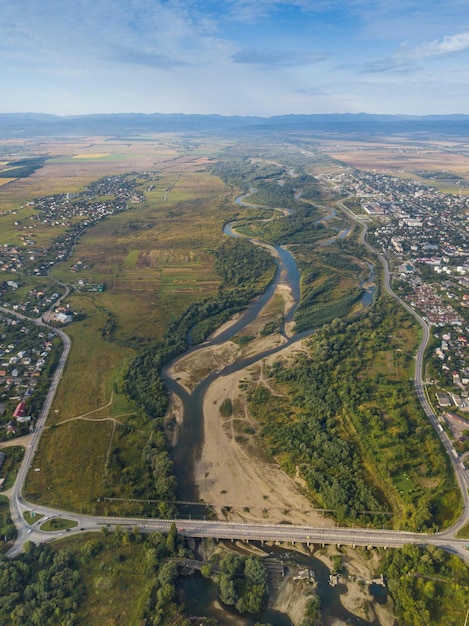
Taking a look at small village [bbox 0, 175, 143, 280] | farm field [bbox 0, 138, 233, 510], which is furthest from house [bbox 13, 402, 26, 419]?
small village [bbox 0, 175, 143, 280]

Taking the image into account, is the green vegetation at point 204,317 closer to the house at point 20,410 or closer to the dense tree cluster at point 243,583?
the house at point 20,410

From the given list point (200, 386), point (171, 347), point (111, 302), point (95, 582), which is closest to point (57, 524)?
point (95, 582)

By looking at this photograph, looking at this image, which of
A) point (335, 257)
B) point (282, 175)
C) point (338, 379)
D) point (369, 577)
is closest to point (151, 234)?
point (335, 257)

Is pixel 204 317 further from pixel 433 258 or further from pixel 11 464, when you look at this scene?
pixel 433 258

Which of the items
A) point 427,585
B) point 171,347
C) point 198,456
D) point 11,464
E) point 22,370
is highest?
point 171,347

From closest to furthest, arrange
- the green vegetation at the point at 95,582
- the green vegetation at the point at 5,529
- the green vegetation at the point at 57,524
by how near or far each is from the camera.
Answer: the green vegetation at the point at 95,582 → the green vegetation at the point at 5,529 → the green vegetation at the point at 57,524

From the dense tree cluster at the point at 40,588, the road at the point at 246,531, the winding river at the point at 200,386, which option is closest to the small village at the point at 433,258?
the winding river at the point at 200,386

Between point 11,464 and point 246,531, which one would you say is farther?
point 11,464

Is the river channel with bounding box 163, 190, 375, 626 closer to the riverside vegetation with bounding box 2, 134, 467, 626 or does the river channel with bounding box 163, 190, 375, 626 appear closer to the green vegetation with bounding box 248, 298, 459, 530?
the riverside vegetation with bounding box 2, 134, 467, 626
